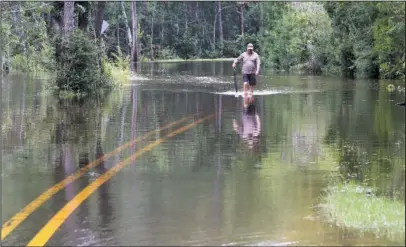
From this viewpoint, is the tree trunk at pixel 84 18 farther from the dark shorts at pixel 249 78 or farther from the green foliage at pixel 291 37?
the dark shorts at pixel 249 78

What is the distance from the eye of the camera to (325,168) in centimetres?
920

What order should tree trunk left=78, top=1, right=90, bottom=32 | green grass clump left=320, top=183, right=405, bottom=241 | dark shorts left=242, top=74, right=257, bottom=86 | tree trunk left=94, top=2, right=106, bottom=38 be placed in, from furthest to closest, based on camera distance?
tree trunk left=94, top=2, right=106, bottom=38
tree trunk left=78, top=1, right=90, bottom=32
dark shorts left=242, top=74, right=257, bottom=86
green grass clump left=320, top=183, right=405, bottom=241

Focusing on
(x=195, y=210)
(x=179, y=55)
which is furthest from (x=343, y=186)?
(x=179, y=55)

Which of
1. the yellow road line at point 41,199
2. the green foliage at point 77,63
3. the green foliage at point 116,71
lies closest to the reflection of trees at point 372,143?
the yellow road line at point 41,199

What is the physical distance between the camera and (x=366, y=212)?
6.47m

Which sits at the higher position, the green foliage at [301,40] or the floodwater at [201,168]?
the green foliage at [301,40]

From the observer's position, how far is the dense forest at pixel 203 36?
2134 cm

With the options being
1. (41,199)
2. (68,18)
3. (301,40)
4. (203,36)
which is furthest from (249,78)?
(203,36)

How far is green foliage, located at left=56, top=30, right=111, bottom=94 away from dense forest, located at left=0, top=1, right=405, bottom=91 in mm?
31

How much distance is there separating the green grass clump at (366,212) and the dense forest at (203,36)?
172 centimetres

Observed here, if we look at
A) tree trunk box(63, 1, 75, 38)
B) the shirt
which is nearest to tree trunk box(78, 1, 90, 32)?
tree trunk box(63, 1, 75, 38)

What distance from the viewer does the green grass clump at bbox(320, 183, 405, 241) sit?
595cm

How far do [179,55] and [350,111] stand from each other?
250 ft

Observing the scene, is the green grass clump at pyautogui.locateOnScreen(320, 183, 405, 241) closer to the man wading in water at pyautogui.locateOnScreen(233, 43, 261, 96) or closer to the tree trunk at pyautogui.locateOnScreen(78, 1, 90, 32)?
the man wading in water at pyautogui.locateOnScreen(233, 43, 261, 96)
